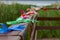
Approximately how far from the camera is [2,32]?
130 cm

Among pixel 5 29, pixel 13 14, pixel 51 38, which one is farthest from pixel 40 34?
pixel 5 29

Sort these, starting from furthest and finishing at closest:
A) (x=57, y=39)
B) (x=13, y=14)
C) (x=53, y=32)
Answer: (x=13, y=14)
(x=53, y=32)
(x=57, y=39)

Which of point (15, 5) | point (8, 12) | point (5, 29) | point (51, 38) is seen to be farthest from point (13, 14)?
point (5, 29)

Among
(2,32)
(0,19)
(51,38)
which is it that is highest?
(2,32)

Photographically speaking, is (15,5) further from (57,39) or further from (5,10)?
(57,39)

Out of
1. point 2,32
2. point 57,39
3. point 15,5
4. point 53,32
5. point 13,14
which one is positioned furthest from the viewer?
point 15,5

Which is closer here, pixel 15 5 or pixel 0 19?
pixel 0 19

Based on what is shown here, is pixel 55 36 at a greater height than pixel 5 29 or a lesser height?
lesser

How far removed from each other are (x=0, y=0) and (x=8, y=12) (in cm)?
107

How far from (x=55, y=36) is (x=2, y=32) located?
4.69 meters

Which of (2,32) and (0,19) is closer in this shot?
(2,32)

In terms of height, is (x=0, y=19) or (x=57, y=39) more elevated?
(x=0, y=19)

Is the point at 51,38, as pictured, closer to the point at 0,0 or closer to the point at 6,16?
the point at 6,16

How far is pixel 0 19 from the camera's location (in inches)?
237
